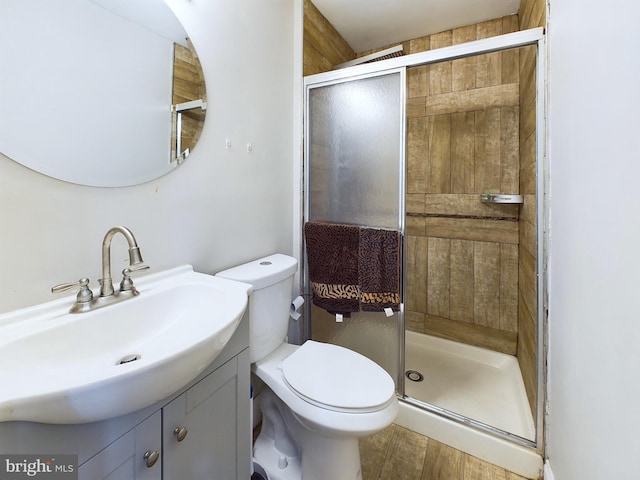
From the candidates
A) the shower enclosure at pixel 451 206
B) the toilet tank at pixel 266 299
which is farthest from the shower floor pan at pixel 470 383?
the toilet tank at pixel 266 299

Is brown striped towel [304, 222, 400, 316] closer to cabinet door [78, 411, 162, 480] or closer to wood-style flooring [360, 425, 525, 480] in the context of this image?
wood-style flooring [360, 425, 525, 480]

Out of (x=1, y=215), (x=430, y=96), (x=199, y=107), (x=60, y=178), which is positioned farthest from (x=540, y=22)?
(x=1, y=215)

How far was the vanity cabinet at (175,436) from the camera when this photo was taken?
528mm

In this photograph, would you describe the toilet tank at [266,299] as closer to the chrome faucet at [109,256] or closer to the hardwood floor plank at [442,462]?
the chrome faucet at [109,256]

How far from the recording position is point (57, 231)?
2.61 ft

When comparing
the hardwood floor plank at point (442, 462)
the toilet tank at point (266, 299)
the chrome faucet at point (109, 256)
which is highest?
the chrome faucet at point (109, 256)

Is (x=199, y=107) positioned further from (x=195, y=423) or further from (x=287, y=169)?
(x=195, y=423)

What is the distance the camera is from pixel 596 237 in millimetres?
722

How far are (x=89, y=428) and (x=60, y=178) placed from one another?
645 millimetres

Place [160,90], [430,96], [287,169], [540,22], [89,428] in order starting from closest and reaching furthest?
[89,428] → [160,90] → [540,22] → [287,169] → [430,96]

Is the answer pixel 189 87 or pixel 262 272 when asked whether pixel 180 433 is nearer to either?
pixel 262 272

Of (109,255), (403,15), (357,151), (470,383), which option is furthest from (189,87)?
(470,383)

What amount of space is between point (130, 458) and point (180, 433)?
0.12 metres

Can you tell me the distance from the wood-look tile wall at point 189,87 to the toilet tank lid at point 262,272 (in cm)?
53
